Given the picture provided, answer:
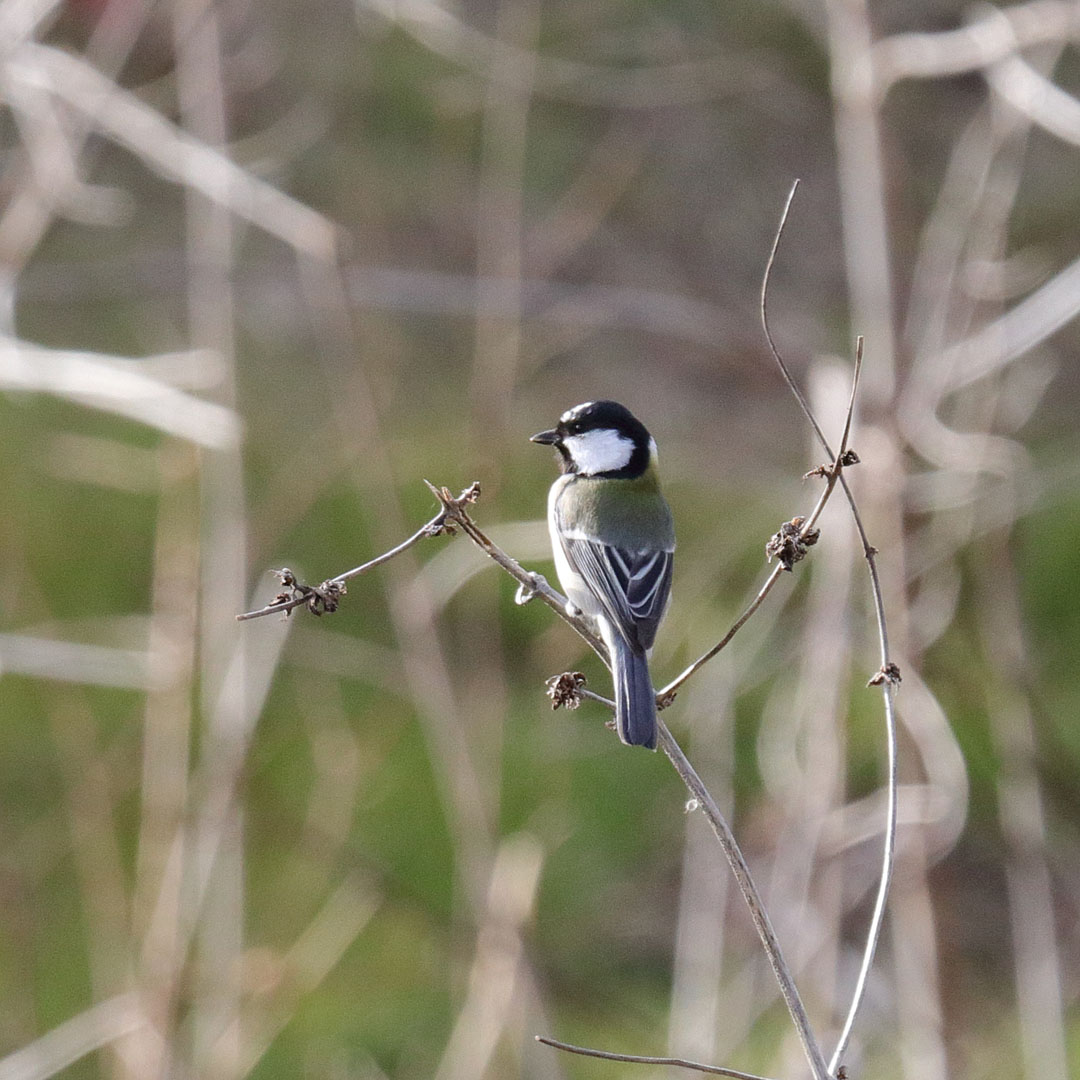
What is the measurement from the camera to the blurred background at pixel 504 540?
8.86 feet

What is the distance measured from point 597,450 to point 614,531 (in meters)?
0.28

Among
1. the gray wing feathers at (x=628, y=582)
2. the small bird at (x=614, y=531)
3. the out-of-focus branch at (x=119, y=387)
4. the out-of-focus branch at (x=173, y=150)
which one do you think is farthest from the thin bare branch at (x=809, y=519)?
the out-of-focus branch at (x=173, y=150)

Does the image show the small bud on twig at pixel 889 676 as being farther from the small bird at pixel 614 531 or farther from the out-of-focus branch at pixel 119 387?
the out-of-focus branch at pixel 119 387

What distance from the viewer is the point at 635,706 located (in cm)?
186

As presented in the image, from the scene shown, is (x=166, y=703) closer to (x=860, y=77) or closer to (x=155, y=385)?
(x=155, y=385)

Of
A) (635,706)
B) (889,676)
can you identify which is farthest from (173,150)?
(889,676)

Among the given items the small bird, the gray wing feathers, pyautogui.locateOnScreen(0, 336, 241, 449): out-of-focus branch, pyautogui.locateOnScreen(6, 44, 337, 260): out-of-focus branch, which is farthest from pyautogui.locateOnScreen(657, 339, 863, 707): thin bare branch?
pyautogui.locateOnScreen(6, 44, 337, 260): out-of-focus branch

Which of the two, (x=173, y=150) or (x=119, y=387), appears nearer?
(x=119, y=387)

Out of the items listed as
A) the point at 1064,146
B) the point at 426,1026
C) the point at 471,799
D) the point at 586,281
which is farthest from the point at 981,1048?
the point at 1064,146

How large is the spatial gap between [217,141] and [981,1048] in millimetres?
3449

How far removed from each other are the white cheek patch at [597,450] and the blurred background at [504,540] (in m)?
0.28

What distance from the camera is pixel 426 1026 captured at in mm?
4414

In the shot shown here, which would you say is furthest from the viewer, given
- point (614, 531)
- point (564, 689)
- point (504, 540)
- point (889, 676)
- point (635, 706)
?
point (504, 540)

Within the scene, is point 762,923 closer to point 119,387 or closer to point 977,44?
point 119,387
